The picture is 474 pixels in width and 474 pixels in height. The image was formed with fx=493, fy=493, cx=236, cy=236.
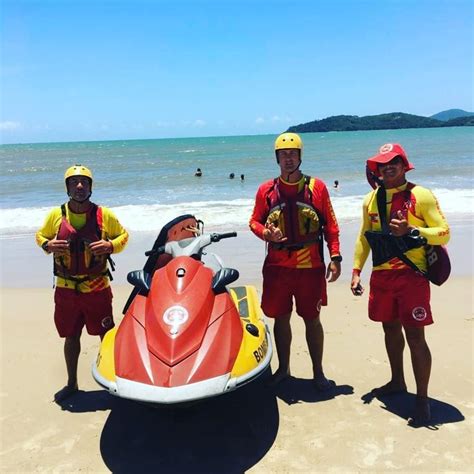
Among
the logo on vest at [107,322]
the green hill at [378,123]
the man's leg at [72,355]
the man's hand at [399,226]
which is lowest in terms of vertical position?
the man's leg at [72,355]

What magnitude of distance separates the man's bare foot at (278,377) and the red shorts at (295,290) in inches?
21.0

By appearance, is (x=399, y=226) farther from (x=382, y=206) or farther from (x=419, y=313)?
(x=419, y=313)

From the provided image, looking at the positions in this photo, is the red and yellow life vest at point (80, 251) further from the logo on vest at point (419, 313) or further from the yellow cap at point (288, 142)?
the logo on vest at point (419, 313)

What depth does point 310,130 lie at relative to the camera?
192125 mm

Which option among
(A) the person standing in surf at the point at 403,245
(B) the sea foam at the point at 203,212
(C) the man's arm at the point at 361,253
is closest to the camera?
(A) the person standing in surf at the point at 403,245

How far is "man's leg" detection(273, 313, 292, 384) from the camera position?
443cm

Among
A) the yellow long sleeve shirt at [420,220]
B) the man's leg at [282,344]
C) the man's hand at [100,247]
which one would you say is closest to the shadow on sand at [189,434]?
the man's leg at [282,344]

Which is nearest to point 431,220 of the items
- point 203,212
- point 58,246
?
point 58,246

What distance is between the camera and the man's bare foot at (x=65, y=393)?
4.21 metres

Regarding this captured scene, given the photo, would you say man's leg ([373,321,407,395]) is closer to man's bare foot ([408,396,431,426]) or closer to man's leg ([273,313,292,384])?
man's bare foot ([408,396,431,426])

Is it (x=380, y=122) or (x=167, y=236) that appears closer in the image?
(x=167, y=236)

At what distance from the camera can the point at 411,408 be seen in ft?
12.8

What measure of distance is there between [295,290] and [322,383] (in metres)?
0.84

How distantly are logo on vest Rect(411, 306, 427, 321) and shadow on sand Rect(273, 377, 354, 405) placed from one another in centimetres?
100
